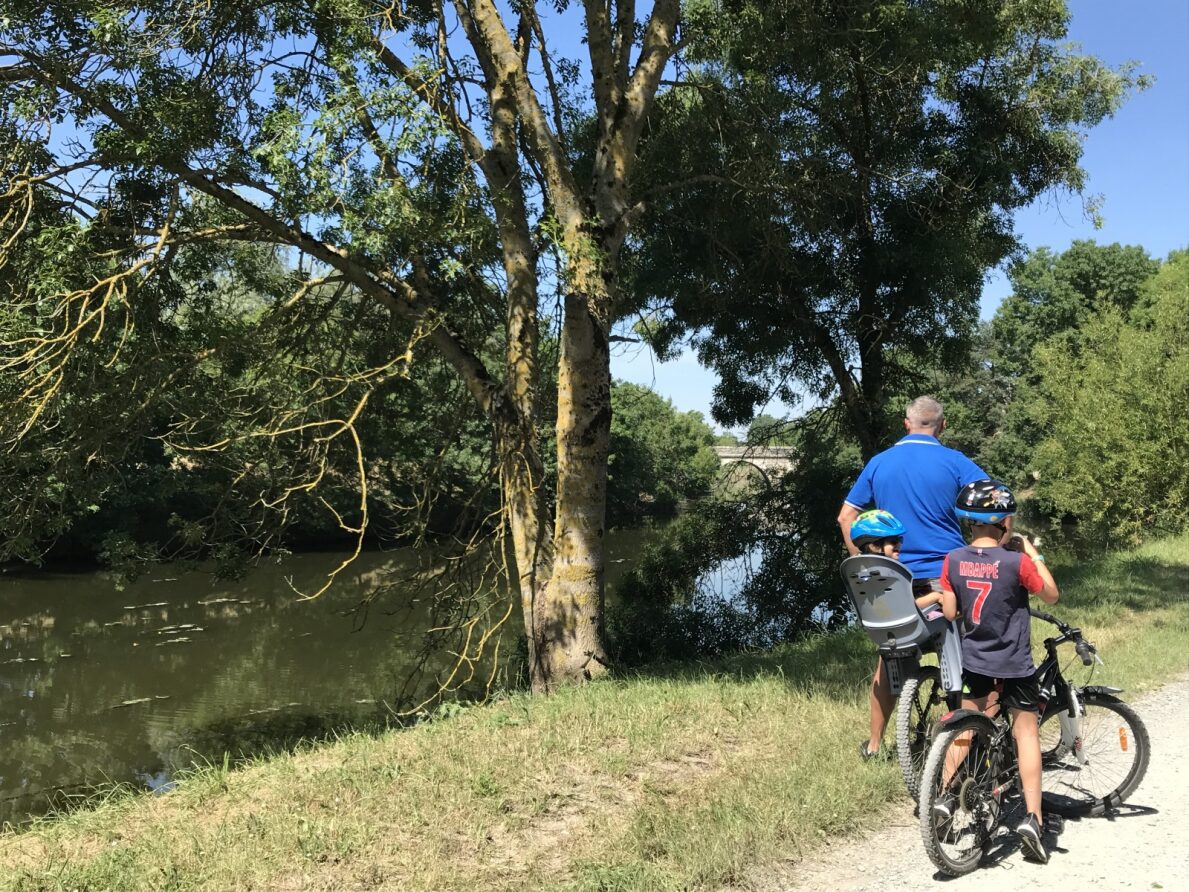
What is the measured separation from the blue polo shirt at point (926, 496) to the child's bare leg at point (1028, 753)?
72 centimetres

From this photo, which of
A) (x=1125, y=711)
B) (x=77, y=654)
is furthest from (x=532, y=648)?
(x=77, y=654)

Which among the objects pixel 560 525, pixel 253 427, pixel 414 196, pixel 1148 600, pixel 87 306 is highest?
pixel 414 196

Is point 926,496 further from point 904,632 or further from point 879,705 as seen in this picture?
point 879,705

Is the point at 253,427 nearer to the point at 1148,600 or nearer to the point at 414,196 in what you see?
the point at 414,196

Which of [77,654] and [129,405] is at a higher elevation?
[129,405]

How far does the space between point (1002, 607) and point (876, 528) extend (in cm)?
62

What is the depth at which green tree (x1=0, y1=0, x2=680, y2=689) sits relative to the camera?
736 cm

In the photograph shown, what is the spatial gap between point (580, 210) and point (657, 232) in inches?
200

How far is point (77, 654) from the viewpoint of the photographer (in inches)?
755

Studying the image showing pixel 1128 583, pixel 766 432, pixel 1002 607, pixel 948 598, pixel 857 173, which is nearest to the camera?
pixel 1002 607

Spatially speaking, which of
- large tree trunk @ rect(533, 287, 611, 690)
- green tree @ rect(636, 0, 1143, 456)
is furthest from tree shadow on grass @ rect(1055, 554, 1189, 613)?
large tree trunk @ rect(533, 287, 611, 690)

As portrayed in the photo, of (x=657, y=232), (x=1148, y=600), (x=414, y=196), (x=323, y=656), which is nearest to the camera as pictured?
(x=414, y=196)

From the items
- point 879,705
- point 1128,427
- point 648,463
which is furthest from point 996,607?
point 648,463

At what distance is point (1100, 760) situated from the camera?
4.36 meters
